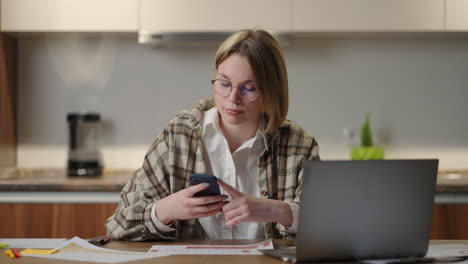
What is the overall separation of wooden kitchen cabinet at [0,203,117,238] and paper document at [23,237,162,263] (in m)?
1.15

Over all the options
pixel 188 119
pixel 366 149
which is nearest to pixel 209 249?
pixel 188 119

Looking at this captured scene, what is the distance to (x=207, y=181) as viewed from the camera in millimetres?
1463

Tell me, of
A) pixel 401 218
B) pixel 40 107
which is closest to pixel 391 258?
pixel 401 218

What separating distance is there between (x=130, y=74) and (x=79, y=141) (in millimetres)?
452

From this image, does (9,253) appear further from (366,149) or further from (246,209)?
(366,149)

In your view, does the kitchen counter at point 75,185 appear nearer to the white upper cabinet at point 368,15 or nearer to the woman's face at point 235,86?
the white upper cabinet at point 368,15

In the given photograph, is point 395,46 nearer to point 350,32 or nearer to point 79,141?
point 350,32

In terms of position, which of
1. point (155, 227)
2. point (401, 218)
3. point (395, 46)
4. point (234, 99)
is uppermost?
point (395, 46)

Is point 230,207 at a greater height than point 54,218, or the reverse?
point 230,207

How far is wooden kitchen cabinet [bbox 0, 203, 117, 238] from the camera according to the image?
2686mm

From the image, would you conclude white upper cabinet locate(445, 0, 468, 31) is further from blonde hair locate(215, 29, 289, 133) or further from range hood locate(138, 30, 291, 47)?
blonde hair locate(215, 29, 289, 133)

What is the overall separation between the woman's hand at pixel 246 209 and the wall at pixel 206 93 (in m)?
1.74

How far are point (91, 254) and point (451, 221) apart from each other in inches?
72.9

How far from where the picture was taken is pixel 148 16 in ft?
9.64
